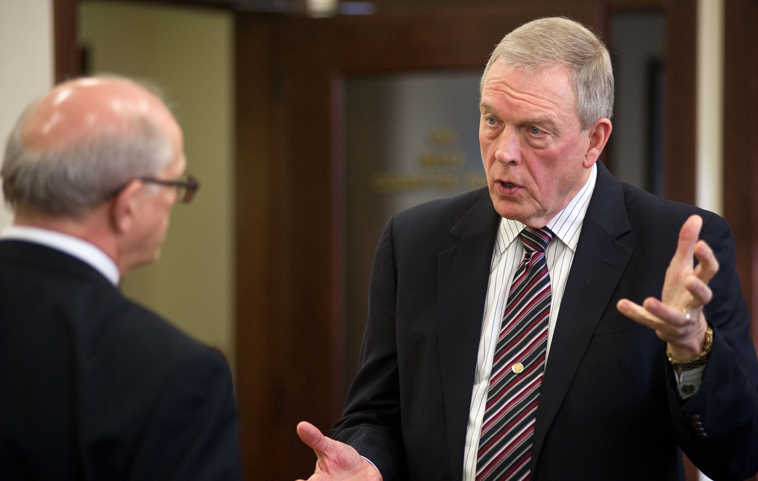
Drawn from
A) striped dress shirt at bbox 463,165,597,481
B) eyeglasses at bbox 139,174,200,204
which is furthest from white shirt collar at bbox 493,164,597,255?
eyeglasses at bbox 139,174,200,204

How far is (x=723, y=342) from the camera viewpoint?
64.5 inches

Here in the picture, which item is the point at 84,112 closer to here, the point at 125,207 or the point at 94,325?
the point at 125,207

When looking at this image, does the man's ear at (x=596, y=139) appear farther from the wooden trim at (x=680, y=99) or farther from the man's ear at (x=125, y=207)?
the wooden trim at (x=680, y=99)

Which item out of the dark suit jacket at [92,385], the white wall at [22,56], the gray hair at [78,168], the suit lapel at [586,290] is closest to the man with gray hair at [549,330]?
the suit lapel at [586,290]

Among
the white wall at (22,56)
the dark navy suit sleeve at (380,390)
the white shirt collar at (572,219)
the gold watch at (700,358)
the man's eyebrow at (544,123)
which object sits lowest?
the dark navy suit sleeve at (380,390)

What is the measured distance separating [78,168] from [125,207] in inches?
3.3

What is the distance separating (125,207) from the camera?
1391 mm

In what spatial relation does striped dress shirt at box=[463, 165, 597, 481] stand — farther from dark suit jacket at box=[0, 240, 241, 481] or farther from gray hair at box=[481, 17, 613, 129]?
dark suit jacket at box=[0, 240, 241, 481]

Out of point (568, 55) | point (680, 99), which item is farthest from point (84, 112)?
point (680, 99)

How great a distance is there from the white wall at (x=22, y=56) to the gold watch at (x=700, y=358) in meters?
2.18

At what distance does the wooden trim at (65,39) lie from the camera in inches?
126

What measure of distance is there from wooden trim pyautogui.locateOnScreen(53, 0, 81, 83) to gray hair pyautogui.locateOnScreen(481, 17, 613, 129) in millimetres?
1802

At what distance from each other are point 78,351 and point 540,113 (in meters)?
0.95

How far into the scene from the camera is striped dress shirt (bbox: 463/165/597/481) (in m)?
1.85
